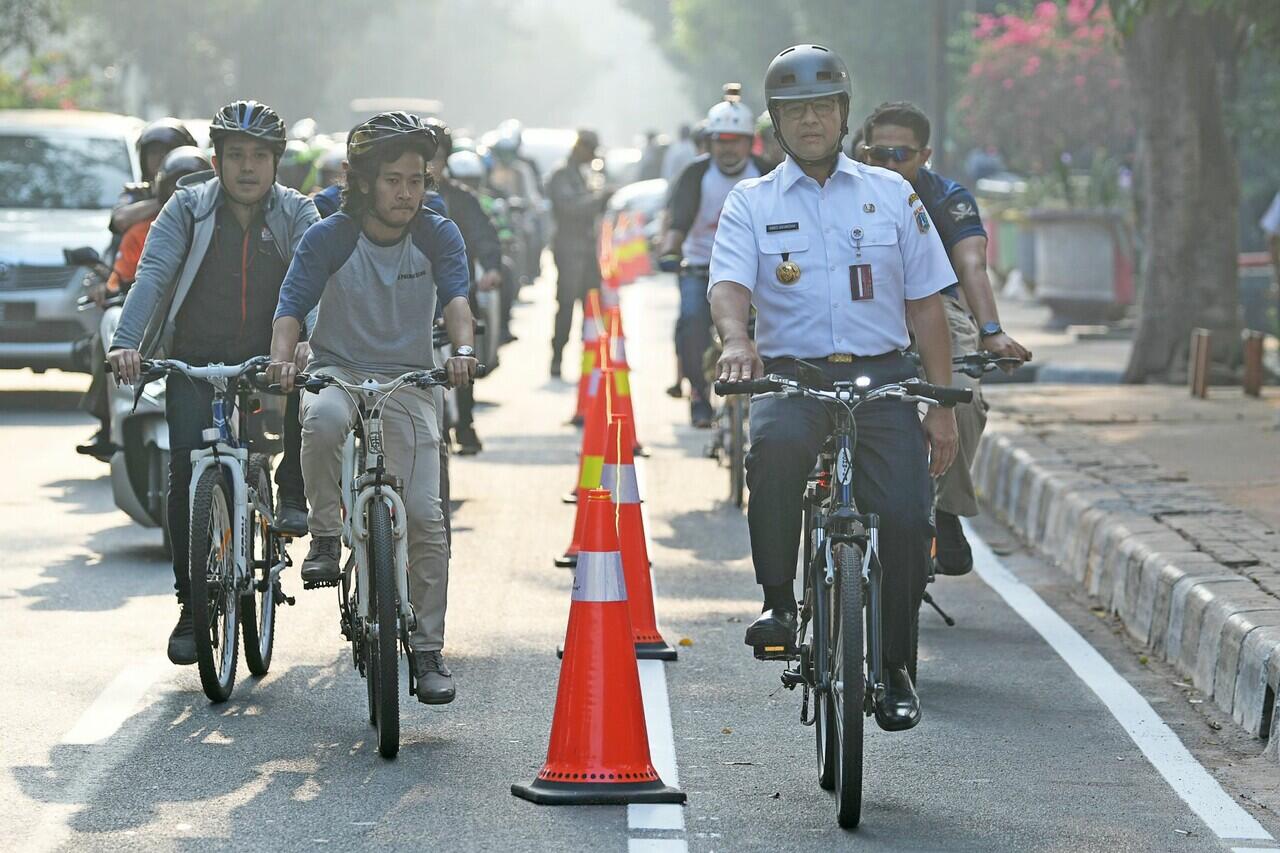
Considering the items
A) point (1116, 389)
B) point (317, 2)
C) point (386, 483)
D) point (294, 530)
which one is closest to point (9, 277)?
point (1116, 389)

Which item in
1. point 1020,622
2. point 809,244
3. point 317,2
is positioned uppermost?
point 317,2

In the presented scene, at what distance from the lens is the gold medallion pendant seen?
654 centimetres

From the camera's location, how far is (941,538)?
9039 mm

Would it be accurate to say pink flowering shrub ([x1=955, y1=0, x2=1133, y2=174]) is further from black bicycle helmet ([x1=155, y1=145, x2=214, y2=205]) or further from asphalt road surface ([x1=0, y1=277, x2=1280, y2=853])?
black bicycle helmet ([x1=155, y1=145, x2=214, y2=205])

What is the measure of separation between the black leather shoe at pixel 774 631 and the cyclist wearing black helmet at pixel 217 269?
6.61 feet

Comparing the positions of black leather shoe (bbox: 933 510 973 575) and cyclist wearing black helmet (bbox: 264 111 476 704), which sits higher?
cyclist wearing black helmet (bbox: 264 111 476 704)

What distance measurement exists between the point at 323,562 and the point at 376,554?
653 millimetres

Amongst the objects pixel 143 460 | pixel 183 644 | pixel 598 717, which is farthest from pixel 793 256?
pixel 143 460

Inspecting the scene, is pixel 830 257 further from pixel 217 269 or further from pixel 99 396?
pixel 99 396

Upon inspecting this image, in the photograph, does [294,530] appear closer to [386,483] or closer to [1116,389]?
[386,483]

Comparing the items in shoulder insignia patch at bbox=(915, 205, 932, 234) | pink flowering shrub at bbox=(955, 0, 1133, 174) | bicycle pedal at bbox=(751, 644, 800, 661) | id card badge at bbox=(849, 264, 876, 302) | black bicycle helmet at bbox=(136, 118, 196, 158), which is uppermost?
pink flowering shrub at bbox=(955, 0, 1133, 174)

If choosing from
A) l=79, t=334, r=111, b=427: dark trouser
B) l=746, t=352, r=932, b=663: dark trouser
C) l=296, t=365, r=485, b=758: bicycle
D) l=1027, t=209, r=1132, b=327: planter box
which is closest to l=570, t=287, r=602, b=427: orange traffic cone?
l=79, t=334, r=111, b=427: dark trouser

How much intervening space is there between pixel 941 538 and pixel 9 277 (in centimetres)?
979

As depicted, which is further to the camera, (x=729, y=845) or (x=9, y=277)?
(x=9, y=277)
